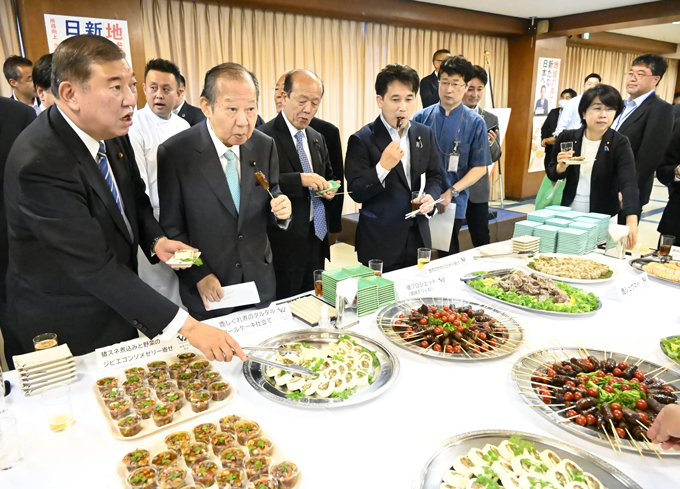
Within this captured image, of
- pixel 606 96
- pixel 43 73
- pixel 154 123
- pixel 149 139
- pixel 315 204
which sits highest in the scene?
pixel 43 73

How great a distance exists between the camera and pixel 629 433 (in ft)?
3.61

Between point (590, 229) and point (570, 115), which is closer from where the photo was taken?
point (590, 229)

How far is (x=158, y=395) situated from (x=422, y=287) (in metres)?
1.16

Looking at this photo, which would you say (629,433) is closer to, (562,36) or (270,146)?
(270,146)

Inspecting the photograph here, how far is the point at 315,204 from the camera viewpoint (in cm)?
278

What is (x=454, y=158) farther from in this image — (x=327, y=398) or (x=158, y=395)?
(x=158, y=395)

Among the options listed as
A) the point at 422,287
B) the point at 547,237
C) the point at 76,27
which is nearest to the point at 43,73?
the point at 76,27

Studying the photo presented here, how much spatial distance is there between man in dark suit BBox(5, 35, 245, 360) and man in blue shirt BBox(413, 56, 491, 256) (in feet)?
7.17

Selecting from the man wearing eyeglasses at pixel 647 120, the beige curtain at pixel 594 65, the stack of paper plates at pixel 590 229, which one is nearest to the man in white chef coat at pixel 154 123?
the stack of paper plates at pixel 590 229

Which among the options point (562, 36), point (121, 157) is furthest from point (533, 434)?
point (562, 36)

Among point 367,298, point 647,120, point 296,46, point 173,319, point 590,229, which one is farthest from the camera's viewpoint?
point 296,46

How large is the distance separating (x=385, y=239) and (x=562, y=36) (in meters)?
7.20

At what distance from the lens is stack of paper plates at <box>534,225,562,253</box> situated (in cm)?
263

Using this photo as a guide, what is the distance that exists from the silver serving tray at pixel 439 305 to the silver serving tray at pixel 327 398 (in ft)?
0.32
